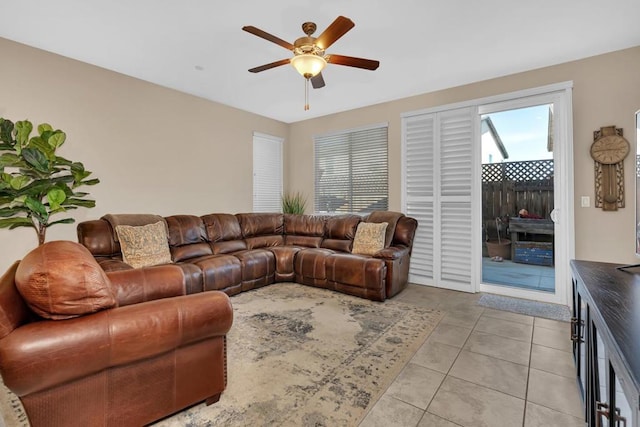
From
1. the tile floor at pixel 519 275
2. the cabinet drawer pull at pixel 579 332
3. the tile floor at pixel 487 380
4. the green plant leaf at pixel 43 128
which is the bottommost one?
the tile floor at pixel 487 380

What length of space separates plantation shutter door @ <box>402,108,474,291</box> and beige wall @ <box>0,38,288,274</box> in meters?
2.81

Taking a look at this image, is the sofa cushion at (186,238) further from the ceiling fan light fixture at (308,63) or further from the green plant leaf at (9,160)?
the ceiling fan light fixture at (308,63)

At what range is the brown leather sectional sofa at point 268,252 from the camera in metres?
3.30

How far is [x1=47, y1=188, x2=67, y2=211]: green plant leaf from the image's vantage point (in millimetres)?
Answer: 2746

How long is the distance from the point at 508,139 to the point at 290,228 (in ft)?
11.3

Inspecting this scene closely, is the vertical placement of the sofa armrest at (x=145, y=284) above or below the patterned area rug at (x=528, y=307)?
above

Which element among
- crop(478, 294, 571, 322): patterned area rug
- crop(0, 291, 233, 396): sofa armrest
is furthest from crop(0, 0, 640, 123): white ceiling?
crop(478, 294, 571, 322): patterned area rug

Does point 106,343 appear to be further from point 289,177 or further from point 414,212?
point 289,177

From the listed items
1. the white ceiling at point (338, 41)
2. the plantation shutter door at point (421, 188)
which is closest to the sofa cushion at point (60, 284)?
the white ceiling at point (338, 41)

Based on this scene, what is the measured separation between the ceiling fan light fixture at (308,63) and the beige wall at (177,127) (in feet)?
8.00

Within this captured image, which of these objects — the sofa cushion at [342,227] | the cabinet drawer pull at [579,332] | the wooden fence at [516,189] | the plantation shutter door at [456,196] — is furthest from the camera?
the sofa cushion at [342,227]

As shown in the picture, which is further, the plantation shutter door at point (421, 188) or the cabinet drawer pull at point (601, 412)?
the plantation shutter door at point (421, 188)

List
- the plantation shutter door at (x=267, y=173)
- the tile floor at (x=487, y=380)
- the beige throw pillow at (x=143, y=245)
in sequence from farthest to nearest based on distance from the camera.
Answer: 1. the plantation shutter door at (x=267, y=173)
2. the beige throw pillow at (x=143, y=245)
3. the tile floor at (x=487, y=380)

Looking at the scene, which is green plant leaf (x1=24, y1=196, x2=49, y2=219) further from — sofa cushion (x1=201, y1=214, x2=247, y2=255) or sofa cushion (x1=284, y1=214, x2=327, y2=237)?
sofa cushion (x1=284, y1=214, x2=327, y2=237)
